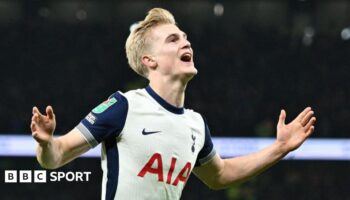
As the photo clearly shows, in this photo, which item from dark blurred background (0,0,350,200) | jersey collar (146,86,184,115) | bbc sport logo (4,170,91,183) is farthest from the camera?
dark blurred background (0,0,350,200)

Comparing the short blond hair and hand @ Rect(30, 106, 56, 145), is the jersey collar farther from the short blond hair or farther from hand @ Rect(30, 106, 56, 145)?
hand @ Rect(30, 106, 56, 145)

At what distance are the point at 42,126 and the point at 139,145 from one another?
1.25 feet

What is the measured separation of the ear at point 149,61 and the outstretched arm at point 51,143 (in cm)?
40

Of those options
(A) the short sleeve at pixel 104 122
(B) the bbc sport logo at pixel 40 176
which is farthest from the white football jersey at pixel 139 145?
(B) the bbc sport logo at pixel 40 176

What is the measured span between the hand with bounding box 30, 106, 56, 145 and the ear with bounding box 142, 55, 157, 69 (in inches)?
21.8

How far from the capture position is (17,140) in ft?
18.2

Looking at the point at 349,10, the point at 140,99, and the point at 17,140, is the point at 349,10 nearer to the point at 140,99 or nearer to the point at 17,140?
the point at 17,140

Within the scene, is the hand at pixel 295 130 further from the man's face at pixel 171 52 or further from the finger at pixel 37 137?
the finger at pixel 37 137

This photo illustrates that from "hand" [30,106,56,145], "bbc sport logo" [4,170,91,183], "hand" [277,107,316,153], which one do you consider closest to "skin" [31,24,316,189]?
"hand" [277,107,316,153]

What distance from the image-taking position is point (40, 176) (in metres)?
5.52

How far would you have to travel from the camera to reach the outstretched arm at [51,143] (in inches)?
89.7

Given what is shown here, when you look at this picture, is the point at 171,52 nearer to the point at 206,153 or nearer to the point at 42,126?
the point at 206,153

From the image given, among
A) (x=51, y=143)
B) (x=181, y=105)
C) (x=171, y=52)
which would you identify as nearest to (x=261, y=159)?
(x=181, y=105)

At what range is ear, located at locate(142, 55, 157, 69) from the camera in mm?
2751
